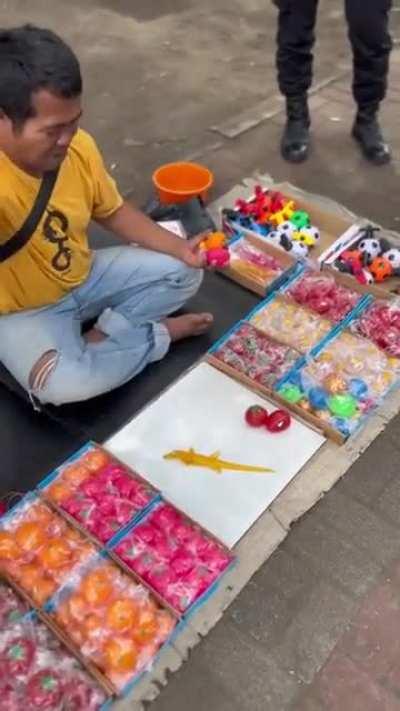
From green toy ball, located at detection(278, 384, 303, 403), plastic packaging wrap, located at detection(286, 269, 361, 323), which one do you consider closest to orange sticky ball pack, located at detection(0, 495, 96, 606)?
green toy ball, located at detection(278, 384, 303, 403)

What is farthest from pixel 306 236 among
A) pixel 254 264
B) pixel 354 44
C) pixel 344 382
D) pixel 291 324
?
pixel 354 44

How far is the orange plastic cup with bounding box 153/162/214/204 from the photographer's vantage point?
9.95 feet

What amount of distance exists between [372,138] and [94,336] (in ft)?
6.60

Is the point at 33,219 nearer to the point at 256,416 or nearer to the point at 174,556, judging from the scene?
the point at 256,416

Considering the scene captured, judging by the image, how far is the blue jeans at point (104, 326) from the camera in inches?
82.0

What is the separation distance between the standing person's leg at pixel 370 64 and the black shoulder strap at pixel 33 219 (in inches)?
73.7


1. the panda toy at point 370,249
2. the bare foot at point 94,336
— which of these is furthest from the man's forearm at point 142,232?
the panda toy at point 370,249

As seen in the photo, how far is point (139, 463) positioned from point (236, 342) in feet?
1.97

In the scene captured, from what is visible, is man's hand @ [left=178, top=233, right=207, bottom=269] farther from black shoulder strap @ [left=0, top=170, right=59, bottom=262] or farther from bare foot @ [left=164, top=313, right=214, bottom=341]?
black shoulder strap @ [left=0, top=170, right=59, bottom=262]

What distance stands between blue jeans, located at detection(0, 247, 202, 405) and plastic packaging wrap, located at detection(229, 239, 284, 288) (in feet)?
0.99

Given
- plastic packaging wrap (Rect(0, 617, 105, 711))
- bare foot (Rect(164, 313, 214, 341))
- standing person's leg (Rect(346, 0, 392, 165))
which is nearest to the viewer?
plastic packaging wrap (Rect(0, 617, 105, 711))

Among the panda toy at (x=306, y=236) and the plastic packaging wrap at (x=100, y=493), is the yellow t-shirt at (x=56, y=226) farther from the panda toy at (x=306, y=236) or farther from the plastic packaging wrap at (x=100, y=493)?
the panda toy at (x=306, y=236)

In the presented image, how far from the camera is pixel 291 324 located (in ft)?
8.04

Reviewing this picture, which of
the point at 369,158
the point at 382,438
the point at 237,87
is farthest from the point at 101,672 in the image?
the point at 237,87
